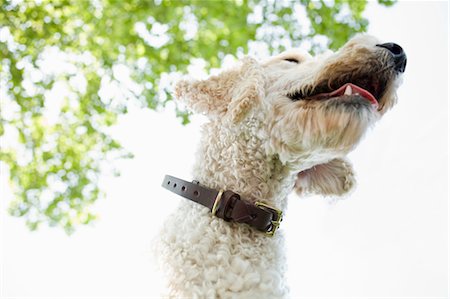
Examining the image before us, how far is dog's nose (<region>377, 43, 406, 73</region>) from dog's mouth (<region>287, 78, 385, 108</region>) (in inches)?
2.2

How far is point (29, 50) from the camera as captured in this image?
2645mm

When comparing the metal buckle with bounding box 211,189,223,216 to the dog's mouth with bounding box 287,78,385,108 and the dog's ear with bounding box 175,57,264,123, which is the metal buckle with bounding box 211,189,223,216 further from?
the dog's mouth with bounding box 287,78,385,108

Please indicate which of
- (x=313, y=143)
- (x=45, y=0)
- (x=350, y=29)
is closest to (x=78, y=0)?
(x=45, y=0)

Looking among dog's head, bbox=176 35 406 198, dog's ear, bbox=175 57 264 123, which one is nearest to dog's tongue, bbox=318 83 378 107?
dog's head, bbox=176 35 406 198

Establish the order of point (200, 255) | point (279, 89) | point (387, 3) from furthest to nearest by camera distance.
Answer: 1. point (387, 3)
2. point (279, 89)
3. point (200, 255)

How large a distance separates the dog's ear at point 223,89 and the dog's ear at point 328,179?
33 centimetres

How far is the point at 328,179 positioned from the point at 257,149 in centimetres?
29

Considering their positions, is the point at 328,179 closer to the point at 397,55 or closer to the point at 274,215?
the point at 274,215

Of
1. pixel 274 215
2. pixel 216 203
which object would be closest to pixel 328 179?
pixel 274 215

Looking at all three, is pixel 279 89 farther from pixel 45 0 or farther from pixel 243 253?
→ pixel 45 0

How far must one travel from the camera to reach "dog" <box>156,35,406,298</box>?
0.98 m

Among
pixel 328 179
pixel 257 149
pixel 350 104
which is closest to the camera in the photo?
pixel 350 104

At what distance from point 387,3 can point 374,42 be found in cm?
168

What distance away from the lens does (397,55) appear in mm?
1011
